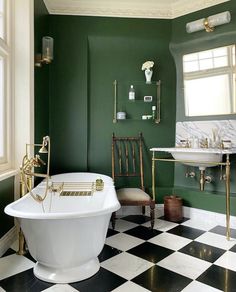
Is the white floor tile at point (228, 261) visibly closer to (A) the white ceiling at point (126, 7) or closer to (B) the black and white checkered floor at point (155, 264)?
(B) the black and white checkered floor at point (155, 264)

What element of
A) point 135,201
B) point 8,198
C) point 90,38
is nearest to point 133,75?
point 90,38

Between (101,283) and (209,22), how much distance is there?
2981 mm

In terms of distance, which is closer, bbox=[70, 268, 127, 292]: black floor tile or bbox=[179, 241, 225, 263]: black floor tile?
bbox=[70, 268, 127, 292]: black floor tile

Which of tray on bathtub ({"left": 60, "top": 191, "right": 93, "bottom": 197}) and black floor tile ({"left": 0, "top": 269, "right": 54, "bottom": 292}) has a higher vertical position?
tray on bathtub ({"left": 60, "top": 191, "right": 93, "bottom": 197})

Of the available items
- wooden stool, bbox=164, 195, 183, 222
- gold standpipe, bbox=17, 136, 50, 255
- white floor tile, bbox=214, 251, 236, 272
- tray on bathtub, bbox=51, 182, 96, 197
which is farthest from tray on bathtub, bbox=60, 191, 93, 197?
white floor tile, bbox=214, 251, 236, 272

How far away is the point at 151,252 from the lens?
225 cm

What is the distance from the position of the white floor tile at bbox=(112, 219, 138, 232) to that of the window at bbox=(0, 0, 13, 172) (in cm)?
136

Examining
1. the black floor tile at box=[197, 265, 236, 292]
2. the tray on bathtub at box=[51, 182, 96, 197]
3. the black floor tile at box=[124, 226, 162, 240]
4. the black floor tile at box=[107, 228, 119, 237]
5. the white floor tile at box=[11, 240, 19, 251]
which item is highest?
the tray on bathtub at box=[51, 182, 96, 197]

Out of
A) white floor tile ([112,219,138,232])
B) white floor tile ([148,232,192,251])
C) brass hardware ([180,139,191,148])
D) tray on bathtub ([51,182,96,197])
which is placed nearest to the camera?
white floor tile ([148,232,192,251])

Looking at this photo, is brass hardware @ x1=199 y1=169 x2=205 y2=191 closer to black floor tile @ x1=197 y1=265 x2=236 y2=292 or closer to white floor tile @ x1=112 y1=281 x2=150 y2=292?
black floor tile @ x1=197 y1=265 x2=236 y2=292

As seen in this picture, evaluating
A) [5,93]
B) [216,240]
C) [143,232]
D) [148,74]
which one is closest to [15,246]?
[143,232]

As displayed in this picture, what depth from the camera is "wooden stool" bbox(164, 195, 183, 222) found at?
3.06 metres

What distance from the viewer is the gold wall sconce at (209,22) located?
289 cm

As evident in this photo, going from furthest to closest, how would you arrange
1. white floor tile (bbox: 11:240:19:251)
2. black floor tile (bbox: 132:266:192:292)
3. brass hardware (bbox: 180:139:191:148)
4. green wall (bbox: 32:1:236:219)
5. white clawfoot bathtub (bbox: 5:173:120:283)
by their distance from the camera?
green wall (bbox: 32:1:236:219) → brass hardware (bbox: 180:139:191:148) → white floor tile (bbox: 11:240:19:251) → black floor tile (bbox: 132:266:192:292) → white clawfoot bathtub (bbox: 5:173:120:283)
